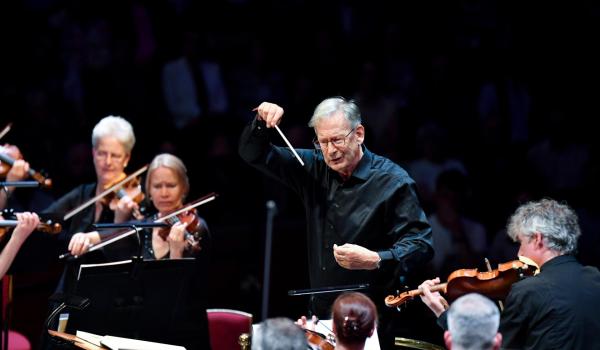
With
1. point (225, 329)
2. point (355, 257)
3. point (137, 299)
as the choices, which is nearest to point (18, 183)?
point (137, 299)

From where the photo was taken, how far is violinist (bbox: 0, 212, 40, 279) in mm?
5352

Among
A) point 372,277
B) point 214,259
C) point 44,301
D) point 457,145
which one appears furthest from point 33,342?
point 457,145

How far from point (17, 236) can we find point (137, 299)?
0.84 meters

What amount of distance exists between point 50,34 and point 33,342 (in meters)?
2.81

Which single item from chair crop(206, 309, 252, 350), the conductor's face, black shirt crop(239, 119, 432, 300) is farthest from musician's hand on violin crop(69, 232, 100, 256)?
the conductor's face

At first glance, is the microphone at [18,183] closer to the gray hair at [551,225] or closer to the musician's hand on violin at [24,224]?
the musician's hand on violin at [24,224]

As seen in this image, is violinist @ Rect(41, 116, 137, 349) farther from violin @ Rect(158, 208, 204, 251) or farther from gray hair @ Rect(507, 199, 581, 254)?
gray hair @ Rect(507, 199, 581, 254)

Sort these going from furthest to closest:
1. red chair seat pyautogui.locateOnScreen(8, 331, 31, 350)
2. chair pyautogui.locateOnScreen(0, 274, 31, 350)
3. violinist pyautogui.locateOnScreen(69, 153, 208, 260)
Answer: red chair seat pyautogui.locateOnScreen(8, 331, 31, 350)
violinist pyautogui.locateOnScreen(69, 153, 208, 260)
chair pyautogui.locateOnScreen(0, 274, 31, 350)

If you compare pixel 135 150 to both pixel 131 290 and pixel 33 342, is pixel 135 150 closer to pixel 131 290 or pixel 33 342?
pixel 33 342

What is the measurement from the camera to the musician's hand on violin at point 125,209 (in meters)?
5.75

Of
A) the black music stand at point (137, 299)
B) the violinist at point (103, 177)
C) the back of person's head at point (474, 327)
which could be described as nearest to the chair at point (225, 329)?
the black music stand at point (137, 299)

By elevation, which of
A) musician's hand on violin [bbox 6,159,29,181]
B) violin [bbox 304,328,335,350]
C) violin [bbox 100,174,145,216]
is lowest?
violin [bbox 304,328,335,350]

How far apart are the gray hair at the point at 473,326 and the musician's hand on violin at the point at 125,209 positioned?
2.47 m

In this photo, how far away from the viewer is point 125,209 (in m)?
5.77
